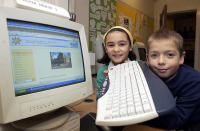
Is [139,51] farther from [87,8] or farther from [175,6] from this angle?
[175,6]

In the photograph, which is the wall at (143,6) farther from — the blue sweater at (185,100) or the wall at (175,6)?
the blue sweater at (185,100)

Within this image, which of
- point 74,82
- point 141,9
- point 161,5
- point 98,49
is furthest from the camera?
point 161,5

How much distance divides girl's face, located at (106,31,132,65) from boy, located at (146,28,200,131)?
28 cm

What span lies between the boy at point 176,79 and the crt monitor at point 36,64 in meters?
0.32

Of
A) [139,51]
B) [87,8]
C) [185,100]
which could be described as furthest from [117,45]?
[139,51]

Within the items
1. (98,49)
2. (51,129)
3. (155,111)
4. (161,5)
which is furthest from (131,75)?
(161,5)

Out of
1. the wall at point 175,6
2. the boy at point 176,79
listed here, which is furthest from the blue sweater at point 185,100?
the wall at point 175,6

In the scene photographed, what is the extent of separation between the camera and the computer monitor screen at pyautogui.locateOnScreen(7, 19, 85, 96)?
15.4 inches

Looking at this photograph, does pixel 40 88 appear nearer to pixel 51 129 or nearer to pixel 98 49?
pixel 51 129

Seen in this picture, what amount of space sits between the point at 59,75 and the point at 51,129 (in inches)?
7.0

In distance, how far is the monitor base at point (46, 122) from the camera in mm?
421

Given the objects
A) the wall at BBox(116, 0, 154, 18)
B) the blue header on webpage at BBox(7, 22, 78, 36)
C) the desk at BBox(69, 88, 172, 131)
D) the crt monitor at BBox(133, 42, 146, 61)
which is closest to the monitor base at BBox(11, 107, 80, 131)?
the desk at BBox(69, 88, 172, 131)

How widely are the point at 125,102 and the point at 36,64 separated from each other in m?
0.30

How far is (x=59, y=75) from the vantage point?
0.49 metres
